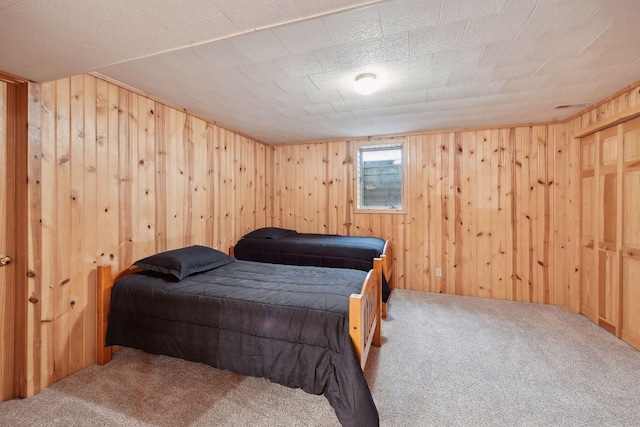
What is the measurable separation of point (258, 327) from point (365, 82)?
2.04 m

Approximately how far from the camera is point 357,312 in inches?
63.6

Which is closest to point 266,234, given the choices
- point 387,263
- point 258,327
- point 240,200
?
point 240,200

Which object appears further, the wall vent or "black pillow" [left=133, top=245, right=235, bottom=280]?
the wall vent

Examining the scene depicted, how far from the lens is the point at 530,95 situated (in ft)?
8.43

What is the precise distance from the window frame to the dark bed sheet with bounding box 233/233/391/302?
677 millimetres

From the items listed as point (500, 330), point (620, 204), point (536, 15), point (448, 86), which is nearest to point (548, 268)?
point (620, 204)

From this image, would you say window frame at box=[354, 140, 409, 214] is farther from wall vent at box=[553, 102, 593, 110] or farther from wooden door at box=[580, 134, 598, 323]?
wooden door at box=[580, 134, 598, 323]

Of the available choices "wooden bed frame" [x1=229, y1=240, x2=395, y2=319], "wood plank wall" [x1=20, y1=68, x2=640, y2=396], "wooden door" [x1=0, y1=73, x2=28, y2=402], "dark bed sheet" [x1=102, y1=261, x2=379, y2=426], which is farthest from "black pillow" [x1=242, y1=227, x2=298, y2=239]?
"wooden door" [x1=0, y1=73, x2=28, y2=402]

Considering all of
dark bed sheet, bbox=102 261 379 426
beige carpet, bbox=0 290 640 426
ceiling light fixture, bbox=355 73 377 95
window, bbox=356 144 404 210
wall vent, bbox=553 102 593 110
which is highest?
wall vent, bbox=553 102 593 110

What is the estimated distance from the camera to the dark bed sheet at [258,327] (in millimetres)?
1580

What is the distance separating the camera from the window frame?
4043 mm

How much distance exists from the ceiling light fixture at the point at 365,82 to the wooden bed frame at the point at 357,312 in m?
1.53

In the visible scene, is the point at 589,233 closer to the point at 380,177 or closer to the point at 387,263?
the point at 387,263

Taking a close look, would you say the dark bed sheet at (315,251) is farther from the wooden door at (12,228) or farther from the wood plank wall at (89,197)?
the wooden door at (12,228)
